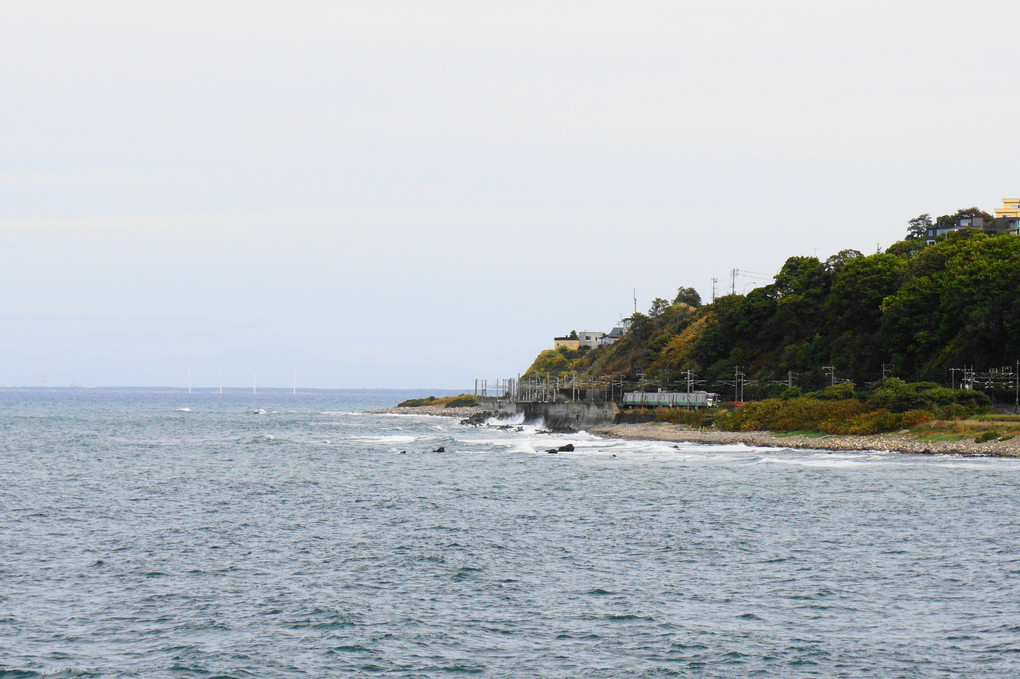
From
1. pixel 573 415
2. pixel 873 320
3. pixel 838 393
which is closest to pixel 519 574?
pixel 838 393

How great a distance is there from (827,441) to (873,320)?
1765 inches

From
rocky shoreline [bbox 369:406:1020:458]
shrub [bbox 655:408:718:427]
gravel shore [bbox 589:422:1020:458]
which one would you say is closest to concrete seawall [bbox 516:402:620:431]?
shrub [bbox 655:408:718:427]

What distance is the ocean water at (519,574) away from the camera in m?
23.9

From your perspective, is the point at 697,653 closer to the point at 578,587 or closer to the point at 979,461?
the point at 578,587

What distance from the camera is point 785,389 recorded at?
114500mm

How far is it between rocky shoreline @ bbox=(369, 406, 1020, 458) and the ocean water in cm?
783

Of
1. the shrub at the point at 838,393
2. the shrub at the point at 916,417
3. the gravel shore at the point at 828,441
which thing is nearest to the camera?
the gravel shore at the point at 828,441

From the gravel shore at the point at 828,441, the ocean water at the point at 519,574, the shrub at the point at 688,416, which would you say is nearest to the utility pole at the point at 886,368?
the shrub at the point at 688,416

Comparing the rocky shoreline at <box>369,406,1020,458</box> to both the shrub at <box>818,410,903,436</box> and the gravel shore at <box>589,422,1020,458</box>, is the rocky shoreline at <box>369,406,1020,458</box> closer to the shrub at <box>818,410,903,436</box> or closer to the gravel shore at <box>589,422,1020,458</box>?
the gravel shore at <box>589,422,1020,458</box>

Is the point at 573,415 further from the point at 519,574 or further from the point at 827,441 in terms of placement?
the point at 519,574

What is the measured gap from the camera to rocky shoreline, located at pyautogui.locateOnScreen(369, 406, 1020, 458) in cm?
7031

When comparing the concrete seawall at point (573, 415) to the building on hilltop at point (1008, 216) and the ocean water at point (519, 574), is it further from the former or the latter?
the building on hilltop at point (1008, 216)

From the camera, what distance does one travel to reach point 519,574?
3272 cm

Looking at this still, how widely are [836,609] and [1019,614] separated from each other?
4.71 metres
